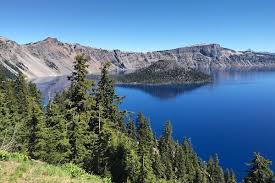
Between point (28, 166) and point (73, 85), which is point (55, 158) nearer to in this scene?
point (73, 85)

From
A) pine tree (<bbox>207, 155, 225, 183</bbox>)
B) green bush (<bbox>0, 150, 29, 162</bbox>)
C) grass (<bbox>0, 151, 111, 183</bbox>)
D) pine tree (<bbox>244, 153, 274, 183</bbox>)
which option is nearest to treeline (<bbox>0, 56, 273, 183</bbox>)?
pine tree (<bbox>244, 153, 274, 183</bbox>)

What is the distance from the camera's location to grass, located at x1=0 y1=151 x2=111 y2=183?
1698 cm

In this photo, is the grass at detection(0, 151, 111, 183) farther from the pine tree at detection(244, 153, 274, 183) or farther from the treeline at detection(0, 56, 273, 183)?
the pine tree at detection(244, 153, 274, 183)

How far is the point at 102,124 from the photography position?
143 ft

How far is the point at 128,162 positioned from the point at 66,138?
7.67 metres

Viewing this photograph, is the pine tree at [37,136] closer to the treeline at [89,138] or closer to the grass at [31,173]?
the treeline at [89,138]

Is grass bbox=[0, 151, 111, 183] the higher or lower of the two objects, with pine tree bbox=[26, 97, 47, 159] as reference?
higher

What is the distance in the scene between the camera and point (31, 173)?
18109 millimetres

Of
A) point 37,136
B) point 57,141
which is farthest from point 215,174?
point 57,141

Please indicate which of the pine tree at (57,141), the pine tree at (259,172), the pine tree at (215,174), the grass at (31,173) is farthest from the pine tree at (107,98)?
the pine tree at (215,174)

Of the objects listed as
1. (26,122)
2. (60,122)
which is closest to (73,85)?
(60,122)

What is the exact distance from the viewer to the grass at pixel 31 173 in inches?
669

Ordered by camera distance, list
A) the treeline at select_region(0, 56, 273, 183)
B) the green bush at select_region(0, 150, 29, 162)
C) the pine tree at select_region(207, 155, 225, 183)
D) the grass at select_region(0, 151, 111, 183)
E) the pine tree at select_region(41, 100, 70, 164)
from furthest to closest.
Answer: the pine tree at select_region(207, 155, 225, 183), the treeline at select_region(0, 56, 273, 183), the pine tree at select_region(41, 100, 70, 164), the green bush at select_region(0, 150, 29, 162), the grass at select_region(0, 151, 111, 183)

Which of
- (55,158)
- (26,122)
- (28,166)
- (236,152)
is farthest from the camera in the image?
(236,152)
